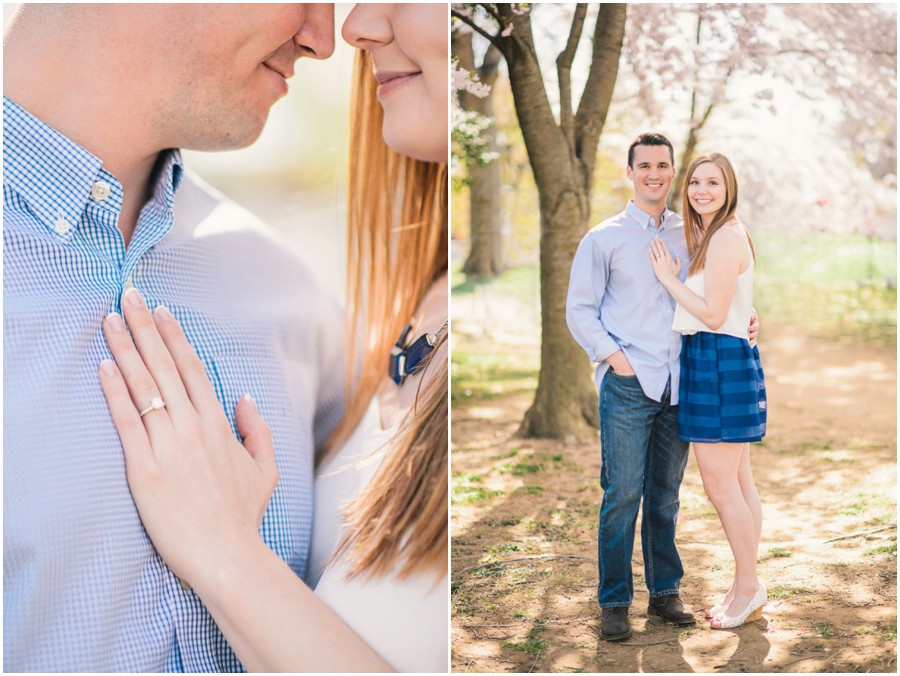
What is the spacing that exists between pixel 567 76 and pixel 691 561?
204 centimetres

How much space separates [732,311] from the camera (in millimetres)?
2545

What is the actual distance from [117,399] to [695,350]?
4.95ft

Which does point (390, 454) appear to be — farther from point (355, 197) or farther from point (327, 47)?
point (327, 47)

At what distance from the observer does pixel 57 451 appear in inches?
66.9

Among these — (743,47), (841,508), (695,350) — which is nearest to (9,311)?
(695,350)

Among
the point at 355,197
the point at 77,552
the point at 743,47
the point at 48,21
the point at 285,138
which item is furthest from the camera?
the point at 743,47

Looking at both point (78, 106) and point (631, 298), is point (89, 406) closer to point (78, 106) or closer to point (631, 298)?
point (78, 106)

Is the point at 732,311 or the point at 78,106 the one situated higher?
the point at 78,106

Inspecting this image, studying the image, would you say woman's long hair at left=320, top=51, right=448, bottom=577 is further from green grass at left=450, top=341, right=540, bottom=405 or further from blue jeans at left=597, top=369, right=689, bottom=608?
green grass at left=450, top=341, right=540, bottom=405

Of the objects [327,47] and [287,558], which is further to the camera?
[327,47]

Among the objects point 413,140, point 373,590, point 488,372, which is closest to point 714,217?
point 413,140

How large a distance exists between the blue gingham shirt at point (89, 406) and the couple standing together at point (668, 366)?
1018 millimetres

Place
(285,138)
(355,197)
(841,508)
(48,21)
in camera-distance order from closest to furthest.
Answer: (48,21)
(355,197)
(285,138)
(841,508)

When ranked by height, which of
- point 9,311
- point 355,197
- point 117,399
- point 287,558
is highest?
point 355,197
